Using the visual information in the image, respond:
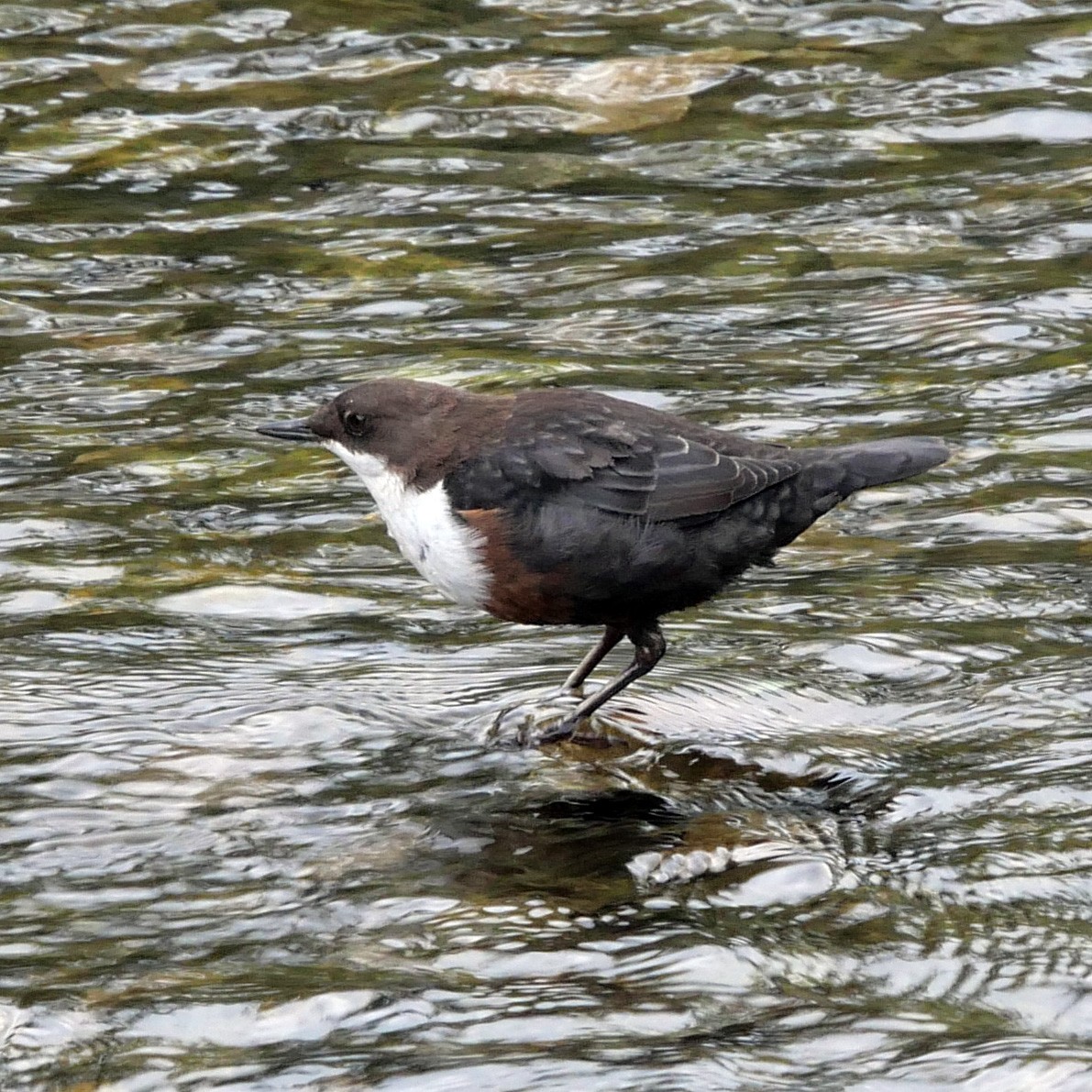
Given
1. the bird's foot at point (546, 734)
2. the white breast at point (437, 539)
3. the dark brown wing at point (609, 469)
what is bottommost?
the bird's foot at point (546, 734)

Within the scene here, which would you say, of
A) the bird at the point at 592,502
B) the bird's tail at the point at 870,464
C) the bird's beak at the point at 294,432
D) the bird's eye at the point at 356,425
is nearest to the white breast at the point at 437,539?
the bird at the point at 592,502

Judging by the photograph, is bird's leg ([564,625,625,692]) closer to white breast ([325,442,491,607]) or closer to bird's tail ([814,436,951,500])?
white breast ([325,442,491,607])

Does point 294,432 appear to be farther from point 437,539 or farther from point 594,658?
point 594,658

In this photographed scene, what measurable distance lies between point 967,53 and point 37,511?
560 cm

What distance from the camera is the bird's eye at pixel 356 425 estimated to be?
5023 mm

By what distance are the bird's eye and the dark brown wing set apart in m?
0.43

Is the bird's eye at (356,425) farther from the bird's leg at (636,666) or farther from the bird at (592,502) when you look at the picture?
the bird's leg at (636,666)

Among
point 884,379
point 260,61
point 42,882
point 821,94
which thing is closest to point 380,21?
point 260,61

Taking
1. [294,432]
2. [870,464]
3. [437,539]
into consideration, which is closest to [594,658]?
[437,539]

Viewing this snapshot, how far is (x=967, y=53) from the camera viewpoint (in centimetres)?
966

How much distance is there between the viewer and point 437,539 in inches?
182

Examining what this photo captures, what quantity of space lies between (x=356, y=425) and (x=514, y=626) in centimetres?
78

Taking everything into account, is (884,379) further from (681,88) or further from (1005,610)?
(681,88)

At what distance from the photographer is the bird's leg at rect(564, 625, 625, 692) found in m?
4.83
